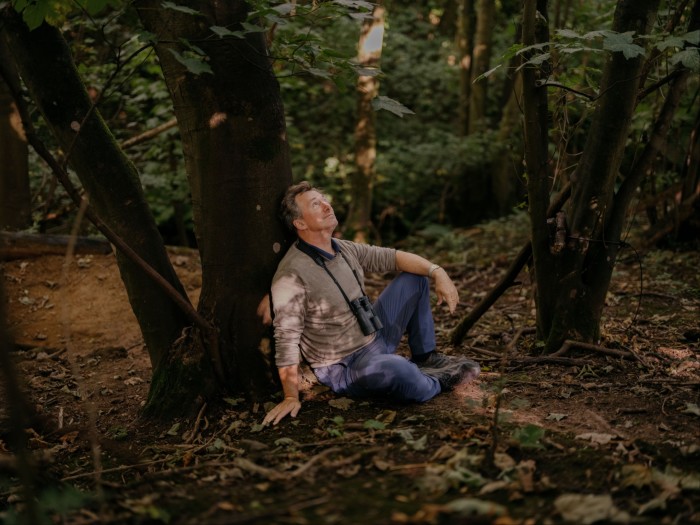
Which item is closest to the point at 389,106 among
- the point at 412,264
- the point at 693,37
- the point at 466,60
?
the point at 412,264

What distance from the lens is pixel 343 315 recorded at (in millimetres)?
3938

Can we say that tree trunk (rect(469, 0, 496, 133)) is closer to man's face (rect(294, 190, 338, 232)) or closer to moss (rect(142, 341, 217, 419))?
man's face (rect(294, 190, 338, 232))

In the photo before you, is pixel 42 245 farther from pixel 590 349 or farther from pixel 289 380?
pixel 590 349

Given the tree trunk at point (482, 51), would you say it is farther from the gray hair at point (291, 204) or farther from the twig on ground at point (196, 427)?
the twig on ground at point (196, 427)

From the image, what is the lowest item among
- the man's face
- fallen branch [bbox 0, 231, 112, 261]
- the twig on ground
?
the twig on ground

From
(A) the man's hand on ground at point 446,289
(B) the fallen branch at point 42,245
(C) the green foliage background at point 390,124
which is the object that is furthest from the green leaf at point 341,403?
(B) the fallen branch at point 42,245

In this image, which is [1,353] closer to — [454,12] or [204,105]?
[204,105]

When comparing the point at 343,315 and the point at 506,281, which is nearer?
the point at 343,315

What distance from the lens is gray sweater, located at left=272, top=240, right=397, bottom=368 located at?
3.75 meters

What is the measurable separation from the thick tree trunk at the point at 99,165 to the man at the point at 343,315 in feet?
2.67

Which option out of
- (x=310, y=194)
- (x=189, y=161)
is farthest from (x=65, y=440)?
(x=310, y=194)

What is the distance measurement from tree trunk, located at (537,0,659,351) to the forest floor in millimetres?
236

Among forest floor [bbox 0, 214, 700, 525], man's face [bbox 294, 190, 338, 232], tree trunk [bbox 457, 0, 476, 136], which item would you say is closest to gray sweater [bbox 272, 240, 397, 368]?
man's face [bbox 294, 190, 338, 232]

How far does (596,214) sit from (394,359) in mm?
1602
